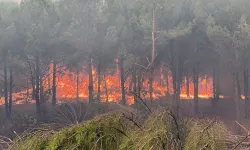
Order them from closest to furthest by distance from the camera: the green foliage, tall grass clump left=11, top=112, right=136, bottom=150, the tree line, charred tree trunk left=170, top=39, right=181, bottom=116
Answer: tall grass clump left=11, top=112, right=136, bottom=150 < the green foliage < the tree line < charred tree trunk left=170, top=39, right=181, bottom=116

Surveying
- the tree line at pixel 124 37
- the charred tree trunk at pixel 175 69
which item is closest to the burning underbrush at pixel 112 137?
the tree line at pixel 124 37

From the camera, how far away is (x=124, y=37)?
27891 millimetres

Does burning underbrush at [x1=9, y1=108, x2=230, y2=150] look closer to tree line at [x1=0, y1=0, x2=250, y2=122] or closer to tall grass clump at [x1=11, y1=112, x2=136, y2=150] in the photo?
tall grass clump at [x1=11, y1=112, x2=136, y2=150]

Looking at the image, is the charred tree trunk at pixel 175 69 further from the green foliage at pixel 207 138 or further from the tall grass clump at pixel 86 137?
the tall grass clump at pixel 86 137

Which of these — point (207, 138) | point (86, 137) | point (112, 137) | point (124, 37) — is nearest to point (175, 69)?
point (124, 37)

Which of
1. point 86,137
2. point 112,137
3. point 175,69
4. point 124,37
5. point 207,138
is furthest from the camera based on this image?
point 175,69

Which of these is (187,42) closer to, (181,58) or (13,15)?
(181,58)

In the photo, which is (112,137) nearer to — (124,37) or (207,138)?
(207,138)

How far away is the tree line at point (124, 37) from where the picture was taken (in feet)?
78.6

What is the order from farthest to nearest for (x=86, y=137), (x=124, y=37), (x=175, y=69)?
(x=175, y=69) → (x=124, y=37) → (x=86, y=137)

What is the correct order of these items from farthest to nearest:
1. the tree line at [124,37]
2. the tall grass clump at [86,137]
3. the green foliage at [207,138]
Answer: the tree line at [124,37], the green foliage at [207,138], the tall grass clump at [86,137]

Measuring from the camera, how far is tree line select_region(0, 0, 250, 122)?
23953 millimetres

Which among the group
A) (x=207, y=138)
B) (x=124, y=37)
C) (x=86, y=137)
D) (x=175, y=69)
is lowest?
(x=207, y=138)

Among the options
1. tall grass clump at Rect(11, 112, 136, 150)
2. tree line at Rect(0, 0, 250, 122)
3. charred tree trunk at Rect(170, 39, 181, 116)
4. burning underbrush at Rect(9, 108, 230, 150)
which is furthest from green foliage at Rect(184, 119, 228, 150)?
charred tree trunk at Rect(170, 39, 181, 116)
